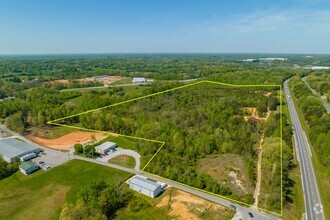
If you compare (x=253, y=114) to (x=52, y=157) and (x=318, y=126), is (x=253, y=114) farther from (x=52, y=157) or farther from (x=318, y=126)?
(x=52, y=157)

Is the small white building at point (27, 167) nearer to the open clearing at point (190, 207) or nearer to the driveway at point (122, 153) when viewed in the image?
the driveway at point (122, 153)

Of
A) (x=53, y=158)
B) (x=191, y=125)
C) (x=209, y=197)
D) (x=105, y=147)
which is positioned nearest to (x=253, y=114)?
(x=191, y=125)

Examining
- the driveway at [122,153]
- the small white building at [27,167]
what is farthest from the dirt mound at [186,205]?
the small white building at [27,167]

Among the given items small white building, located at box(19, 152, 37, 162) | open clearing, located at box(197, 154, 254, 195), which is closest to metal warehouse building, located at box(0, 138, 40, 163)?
small white building, located at box(19, 152, 37, 162)

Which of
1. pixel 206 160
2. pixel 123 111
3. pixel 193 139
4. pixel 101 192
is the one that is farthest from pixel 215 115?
pixel 101 192

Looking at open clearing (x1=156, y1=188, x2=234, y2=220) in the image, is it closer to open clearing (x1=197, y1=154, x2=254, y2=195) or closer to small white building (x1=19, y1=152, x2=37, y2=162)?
open clearing (x1=197, y1=154, x2=254, y2=195)

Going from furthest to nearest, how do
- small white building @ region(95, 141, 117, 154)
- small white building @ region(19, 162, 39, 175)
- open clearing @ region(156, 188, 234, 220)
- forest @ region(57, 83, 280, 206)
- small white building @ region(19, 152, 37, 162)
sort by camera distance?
small white building @ region(95, 141, 117, 154) < small white building @ region(19, 152, 37, 162) < small white building @ region(19, 162, 39, 175) < forest @ region(57, 83, 280, 206) < open clearing @ region(156, 188, 234, 220)
